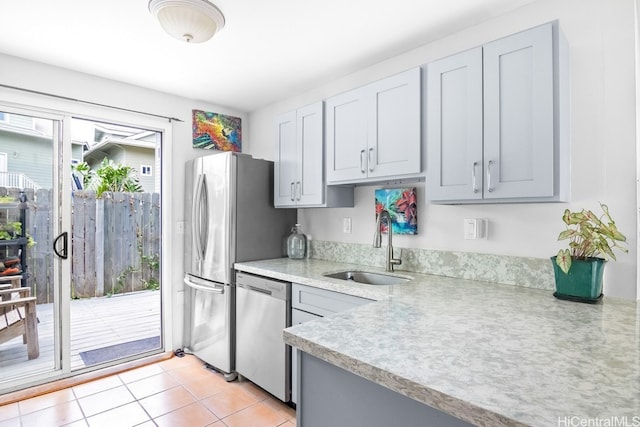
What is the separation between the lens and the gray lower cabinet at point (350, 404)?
33.3 inches

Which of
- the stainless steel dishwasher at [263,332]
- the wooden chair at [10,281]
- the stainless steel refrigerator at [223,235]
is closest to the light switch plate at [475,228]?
the stainless steel dishwasher at [263,332]

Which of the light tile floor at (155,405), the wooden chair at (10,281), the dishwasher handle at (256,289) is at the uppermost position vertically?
the wooden chair at (10,281)

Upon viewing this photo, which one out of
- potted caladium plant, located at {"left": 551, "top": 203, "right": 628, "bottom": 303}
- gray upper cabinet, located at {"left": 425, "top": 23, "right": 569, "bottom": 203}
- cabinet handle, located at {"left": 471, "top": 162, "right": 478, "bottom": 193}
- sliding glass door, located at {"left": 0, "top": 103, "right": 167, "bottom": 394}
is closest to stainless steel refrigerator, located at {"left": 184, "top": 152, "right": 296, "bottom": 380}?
sliding glass door, located at {"left": 0, "top": 103, "right": 167, "bottom": 394}

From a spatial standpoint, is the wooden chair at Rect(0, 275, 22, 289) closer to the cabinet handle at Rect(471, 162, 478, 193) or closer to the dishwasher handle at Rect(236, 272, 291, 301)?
the dishwasher handle at Rect(236, 272, 291, 301)

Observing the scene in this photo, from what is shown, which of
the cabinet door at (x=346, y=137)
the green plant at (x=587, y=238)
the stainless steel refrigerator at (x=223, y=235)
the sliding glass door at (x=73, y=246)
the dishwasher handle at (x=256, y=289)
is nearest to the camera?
the green plant at (x=587, y=238)

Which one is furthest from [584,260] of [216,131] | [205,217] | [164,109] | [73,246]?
[73,246]

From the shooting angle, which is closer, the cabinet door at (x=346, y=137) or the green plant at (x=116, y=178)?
the cabinet door at (x=346, y=137)

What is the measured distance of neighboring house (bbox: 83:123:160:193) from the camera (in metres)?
3.40

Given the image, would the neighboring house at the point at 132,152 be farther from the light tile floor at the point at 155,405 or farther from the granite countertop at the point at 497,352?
the granite countertop at the point at 497,352

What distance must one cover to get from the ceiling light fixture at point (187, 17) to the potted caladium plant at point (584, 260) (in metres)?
1.97

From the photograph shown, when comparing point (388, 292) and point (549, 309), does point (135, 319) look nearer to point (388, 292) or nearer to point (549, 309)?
point (388, 292)

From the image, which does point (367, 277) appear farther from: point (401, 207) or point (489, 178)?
point (489, 178)

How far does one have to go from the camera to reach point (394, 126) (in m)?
2.09

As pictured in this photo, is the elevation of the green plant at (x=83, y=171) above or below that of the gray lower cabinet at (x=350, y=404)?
above
